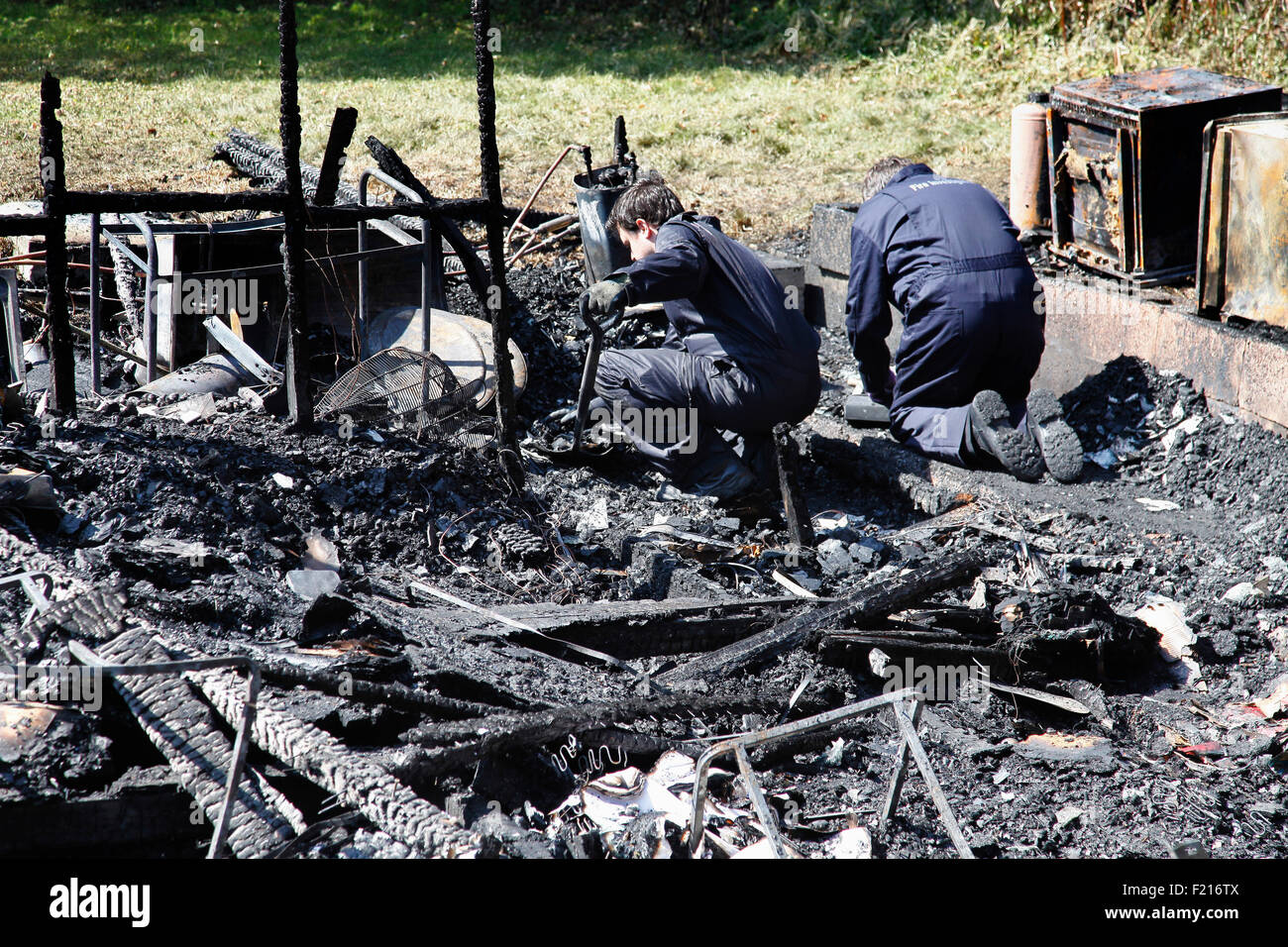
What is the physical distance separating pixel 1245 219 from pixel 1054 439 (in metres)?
1.49

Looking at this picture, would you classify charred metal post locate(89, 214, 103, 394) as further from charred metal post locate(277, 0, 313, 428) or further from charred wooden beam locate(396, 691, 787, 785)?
charred wooden beam locate(396, 691, 787, 785)

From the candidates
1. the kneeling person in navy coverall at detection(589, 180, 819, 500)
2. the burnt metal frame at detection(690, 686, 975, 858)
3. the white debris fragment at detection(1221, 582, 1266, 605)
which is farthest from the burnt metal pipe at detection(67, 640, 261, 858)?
the white debris fragment at detection(1221, 582, 1266, 605)

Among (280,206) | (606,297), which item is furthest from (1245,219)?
(280,206)

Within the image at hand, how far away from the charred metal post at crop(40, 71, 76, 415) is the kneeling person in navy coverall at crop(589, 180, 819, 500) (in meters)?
2.51

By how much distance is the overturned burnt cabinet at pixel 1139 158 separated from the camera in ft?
20.2

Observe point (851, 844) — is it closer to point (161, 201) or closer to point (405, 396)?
point (405, 396)

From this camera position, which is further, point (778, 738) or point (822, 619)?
point (822, 619)

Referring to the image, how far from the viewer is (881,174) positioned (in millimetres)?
6340

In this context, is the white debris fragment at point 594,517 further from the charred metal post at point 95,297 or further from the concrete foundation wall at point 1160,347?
the concrete foundation wall at point 1160,347

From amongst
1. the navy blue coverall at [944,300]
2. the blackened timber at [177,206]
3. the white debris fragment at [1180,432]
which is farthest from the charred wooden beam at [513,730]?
the white debris fragment at [1180,432]

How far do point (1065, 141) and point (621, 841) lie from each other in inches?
222

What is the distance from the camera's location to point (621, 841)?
9.08 feet
